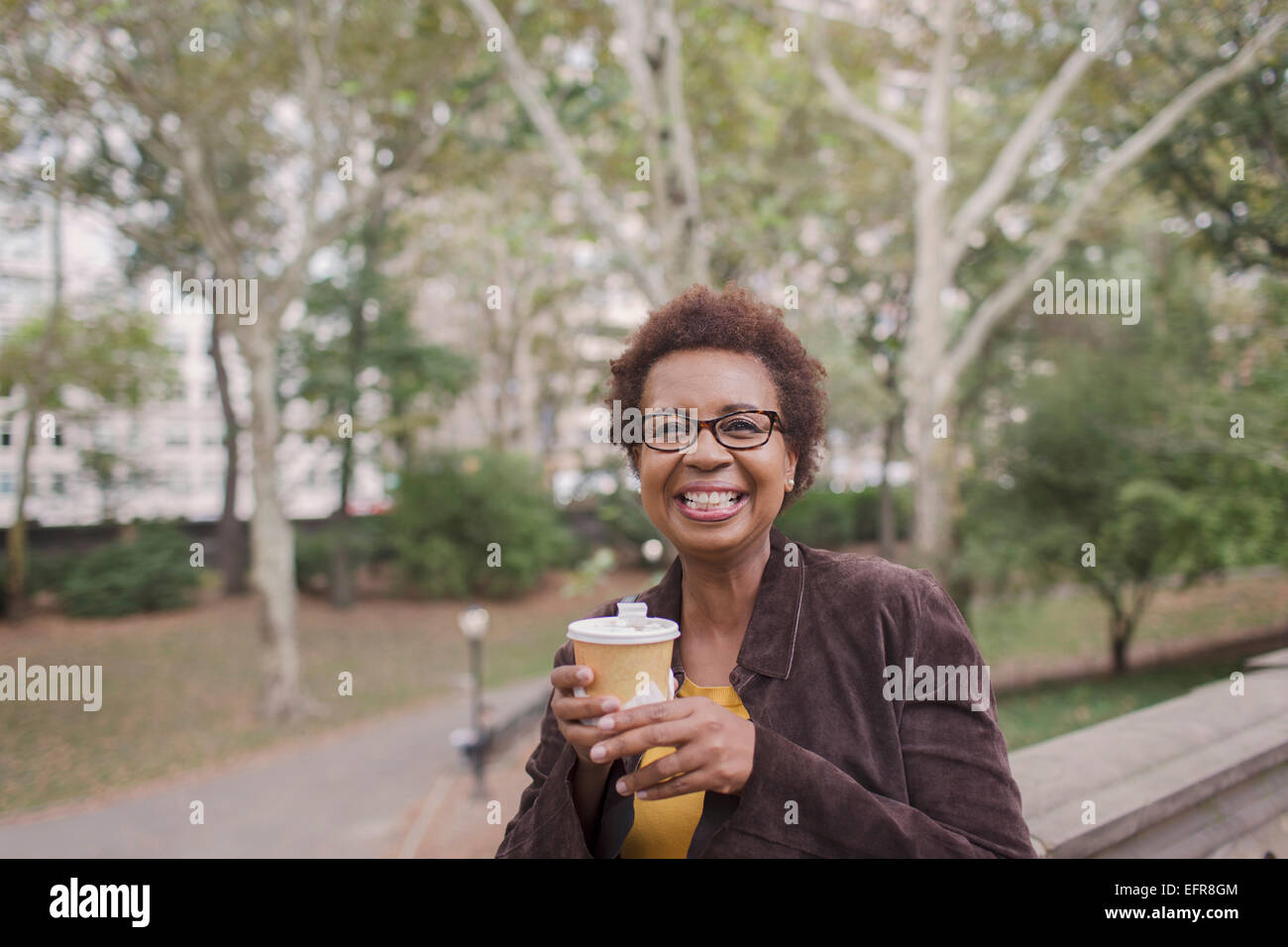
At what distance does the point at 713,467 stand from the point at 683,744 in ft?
1.76

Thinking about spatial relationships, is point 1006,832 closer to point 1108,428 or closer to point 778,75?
point 1108,428

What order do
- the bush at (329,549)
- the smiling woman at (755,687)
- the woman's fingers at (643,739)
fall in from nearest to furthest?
the woman's fingers at (643,739) → the smiling woman at (755,687) → the bush at (329,549)

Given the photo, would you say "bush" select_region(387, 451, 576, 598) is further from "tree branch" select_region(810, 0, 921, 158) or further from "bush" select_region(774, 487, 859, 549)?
"tree branch" select_region(810, 0, 921, 158)

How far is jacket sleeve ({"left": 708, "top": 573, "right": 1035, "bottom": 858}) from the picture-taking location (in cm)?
131

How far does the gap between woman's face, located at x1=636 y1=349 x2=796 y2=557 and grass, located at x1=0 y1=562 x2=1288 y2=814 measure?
224 inches

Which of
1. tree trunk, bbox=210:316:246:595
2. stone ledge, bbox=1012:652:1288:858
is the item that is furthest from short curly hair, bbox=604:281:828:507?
tree trunk, bbox=210:316:246:595

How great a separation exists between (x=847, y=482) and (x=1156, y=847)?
65.6 feet

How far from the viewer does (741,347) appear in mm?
1655

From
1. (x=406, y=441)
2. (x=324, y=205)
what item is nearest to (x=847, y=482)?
(x=406, y=441)

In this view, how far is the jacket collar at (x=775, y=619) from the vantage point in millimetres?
1534

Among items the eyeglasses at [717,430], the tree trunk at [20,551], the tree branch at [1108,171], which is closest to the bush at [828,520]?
the tree branch at [1108,171]

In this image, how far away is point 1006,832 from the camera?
1.37 m

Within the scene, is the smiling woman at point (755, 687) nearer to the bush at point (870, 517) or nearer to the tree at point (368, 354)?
the tree at point (368, 354)

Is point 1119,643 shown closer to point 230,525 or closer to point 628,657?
point 628,657
